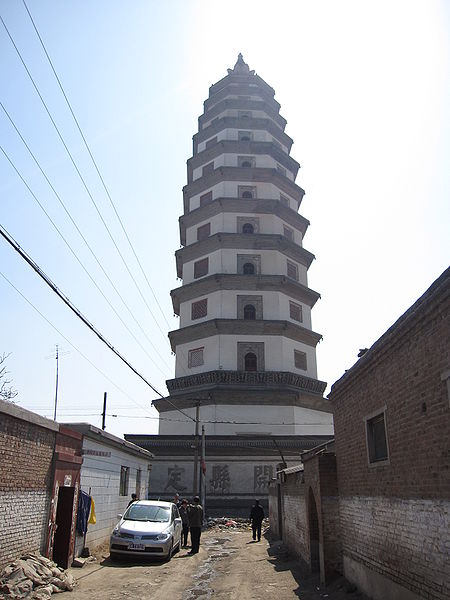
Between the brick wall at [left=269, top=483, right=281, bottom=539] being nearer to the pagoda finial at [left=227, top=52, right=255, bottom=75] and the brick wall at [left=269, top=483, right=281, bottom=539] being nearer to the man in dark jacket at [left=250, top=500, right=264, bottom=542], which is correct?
the man in dark jacket at [left=250, top=500, right=264, bottom=542]

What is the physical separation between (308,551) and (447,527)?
6.60 metres

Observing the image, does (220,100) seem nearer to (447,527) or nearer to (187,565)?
(187,565)

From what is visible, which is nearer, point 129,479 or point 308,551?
point 308,551

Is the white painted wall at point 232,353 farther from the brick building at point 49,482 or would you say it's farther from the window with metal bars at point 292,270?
the brick building at point 49,482

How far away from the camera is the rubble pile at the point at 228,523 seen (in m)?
21.7

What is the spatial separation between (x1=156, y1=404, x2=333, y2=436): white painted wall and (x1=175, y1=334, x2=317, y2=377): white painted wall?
202 centimetres

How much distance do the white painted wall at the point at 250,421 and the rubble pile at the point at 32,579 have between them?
Result: 17481mm

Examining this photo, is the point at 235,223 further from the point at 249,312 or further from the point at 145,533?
the point at 145,533

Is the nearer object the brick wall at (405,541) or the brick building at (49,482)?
the brick wall at (405,541)

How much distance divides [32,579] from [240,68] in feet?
132

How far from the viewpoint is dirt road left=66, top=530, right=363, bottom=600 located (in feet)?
29.6

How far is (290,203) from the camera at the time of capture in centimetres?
3409

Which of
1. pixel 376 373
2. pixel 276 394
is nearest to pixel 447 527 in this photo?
pixel 376 373

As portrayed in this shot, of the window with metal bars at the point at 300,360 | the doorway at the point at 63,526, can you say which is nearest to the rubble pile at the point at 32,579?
the doorway at the point at 63,526
